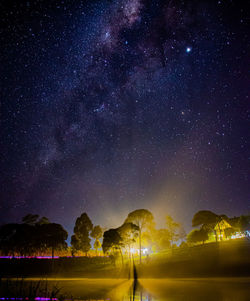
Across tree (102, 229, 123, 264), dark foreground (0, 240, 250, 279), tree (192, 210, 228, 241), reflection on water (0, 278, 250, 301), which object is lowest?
dark foreground (0, 240, 250, 279)

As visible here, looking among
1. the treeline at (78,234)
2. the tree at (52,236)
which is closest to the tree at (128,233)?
the treeline at (78,234)

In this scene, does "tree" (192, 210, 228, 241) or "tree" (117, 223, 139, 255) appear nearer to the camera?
"tree" (117, 223, 139, 255)

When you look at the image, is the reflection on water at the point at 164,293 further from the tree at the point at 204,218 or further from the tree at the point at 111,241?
the tree at the point at 204,218

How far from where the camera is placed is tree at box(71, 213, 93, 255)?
50.8 metres

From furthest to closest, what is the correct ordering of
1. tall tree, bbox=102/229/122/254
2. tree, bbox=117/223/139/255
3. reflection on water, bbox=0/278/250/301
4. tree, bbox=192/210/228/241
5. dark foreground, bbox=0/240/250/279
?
tree, bbox=192/210/228/241
tree, bbox=117/223/139/255
tall tree, bbox=102/229/122/254
dark foreground, bbox=0/240/250/279
reflection on water, bbox=0/278/250/301

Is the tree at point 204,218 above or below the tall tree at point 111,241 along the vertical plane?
above

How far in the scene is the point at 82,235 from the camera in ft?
170

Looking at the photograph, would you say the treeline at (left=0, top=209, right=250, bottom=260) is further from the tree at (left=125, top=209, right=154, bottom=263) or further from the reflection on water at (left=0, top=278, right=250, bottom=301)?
the reflection on water at (left=0, top=278, right=250, bottom=301)

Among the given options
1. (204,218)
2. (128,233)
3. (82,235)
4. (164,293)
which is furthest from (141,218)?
Answer: (164,293)

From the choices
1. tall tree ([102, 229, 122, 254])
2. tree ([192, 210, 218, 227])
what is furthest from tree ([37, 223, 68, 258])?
tree ([192, 210, 218, 227])

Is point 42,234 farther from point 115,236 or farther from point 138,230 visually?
point 138,230

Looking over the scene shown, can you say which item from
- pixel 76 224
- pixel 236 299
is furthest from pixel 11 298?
pixel 76 224

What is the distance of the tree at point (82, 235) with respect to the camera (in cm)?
5081

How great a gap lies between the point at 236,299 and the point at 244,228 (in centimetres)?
7179
